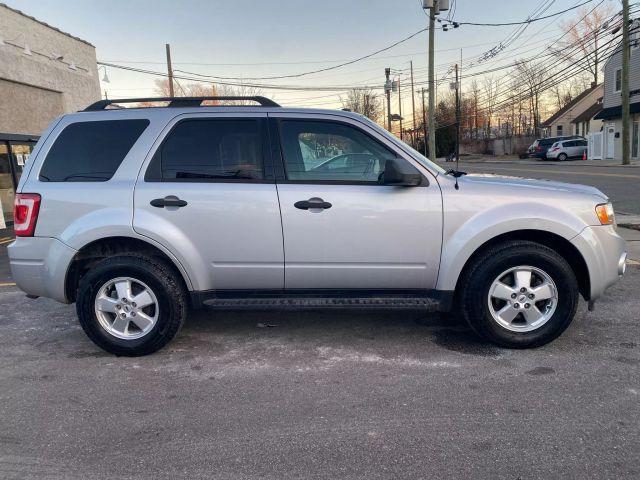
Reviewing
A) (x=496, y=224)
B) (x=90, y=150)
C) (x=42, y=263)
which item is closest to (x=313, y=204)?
(x=496, y=224)

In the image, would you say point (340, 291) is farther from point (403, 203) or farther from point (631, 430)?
point (631, 430)

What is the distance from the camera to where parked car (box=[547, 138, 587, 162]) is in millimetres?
35250

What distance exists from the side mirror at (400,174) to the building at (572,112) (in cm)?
5406

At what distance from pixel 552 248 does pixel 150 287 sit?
3.27 metres

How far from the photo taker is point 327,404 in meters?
3.00

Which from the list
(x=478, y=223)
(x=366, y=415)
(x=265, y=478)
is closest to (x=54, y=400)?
(x=265, y=478)

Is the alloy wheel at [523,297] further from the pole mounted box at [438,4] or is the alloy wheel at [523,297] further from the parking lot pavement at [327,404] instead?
the pole mounted box at [438,4]

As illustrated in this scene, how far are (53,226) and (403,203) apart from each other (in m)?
2.78

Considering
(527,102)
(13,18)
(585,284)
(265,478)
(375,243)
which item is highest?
(527,102)

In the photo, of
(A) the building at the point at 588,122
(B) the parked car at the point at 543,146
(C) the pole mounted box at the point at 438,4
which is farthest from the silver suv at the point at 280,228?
(A) the building at the point at 588,122

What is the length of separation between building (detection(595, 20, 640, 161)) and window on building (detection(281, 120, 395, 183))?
103ft

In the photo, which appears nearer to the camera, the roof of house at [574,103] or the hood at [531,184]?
the hood at [531,184]

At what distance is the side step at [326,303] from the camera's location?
368cm

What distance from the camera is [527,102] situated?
2692 inches
